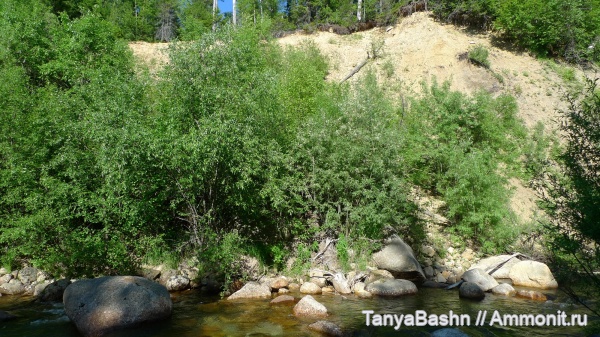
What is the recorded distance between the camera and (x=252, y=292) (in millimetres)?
13898

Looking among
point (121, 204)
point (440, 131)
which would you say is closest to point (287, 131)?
point (121, 204)

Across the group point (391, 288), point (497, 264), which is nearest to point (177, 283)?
point (391, 288)

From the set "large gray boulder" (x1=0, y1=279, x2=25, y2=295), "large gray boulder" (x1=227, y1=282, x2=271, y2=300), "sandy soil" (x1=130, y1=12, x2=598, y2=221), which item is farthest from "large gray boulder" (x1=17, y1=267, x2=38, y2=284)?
"sandy soil" (x1=130, y1=12, x2=598, y2=221)

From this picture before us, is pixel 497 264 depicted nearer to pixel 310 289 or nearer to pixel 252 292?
pixel 310 289

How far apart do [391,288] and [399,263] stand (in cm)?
218

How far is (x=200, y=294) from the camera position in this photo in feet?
47.6

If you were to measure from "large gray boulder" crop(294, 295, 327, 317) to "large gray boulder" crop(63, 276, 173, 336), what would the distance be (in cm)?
366

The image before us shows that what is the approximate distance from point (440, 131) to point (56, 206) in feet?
62.6

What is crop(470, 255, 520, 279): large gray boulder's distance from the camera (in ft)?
56.6

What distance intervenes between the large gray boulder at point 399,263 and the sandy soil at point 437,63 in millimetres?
17338

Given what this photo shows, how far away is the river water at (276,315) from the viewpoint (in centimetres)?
1052

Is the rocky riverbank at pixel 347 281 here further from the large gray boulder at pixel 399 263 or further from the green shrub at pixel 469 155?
the green shrub at pixel 469 155

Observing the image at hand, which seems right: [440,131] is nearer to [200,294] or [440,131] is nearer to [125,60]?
[200,294]

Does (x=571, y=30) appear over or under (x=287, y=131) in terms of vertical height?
over
